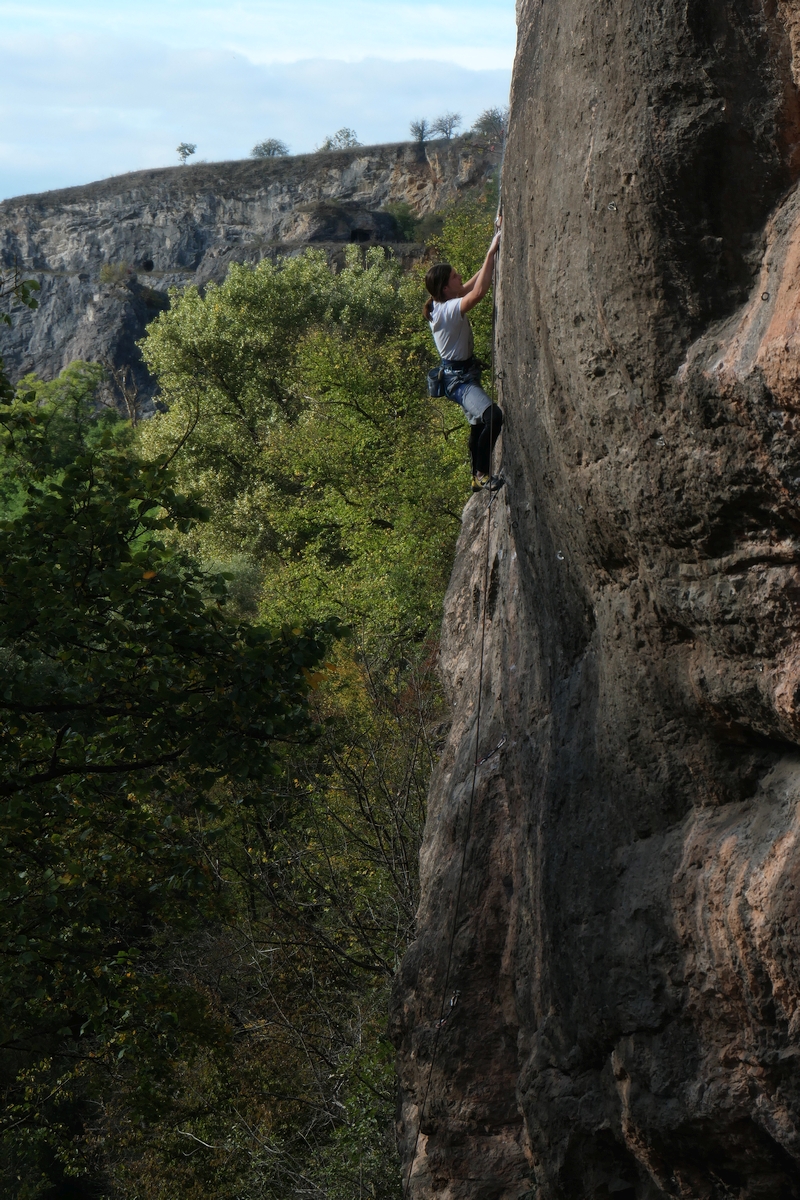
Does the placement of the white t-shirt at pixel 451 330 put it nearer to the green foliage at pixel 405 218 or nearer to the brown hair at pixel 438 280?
the brown hair at pixel 438 280

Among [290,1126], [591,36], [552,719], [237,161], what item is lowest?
[290,1126]

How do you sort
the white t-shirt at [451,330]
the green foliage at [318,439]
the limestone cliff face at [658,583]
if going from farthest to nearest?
the green foliage at [318,439] → the white t-shirt at [451,330] → the limestone cliff face at [658,583]

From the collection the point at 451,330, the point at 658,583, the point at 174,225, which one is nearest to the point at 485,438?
the point at 451,330

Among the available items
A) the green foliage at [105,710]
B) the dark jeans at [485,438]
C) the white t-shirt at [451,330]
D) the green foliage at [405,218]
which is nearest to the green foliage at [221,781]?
the green foliage at [105,710]

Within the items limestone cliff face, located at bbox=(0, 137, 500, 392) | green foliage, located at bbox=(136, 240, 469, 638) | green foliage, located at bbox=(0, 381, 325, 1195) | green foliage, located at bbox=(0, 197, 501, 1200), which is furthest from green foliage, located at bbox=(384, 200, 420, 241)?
green foliage, located at bbox=(0, 381, 325, 1195)

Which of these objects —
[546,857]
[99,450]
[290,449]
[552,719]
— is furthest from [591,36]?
[290,449]

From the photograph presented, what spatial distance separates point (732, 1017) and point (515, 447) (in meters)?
3.24

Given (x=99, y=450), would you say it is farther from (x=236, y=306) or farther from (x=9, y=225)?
(x=9, y=225)

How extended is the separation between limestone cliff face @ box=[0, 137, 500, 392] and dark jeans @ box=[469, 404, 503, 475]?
169 ft

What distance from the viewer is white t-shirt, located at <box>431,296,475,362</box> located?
705 cm

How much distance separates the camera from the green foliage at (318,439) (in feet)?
64.8

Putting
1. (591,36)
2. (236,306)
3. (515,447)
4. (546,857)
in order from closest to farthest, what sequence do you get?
1. (591,36)
2. (546,857)
3. (515,447)
4. (236,306)

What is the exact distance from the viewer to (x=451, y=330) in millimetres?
7195

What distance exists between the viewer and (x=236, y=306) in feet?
98.8
